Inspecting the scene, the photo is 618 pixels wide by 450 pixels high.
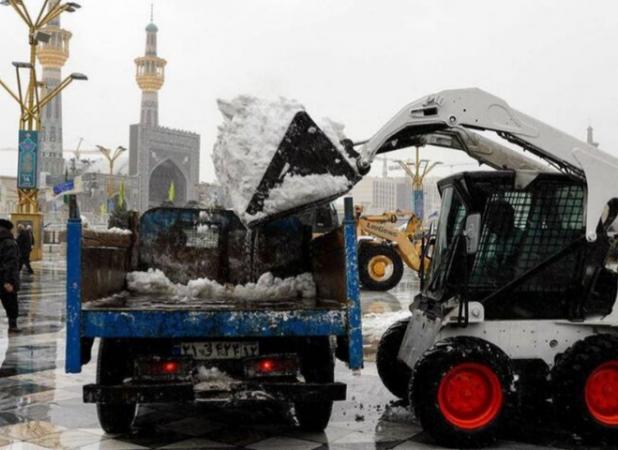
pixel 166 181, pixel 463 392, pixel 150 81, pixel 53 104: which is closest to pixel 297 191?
pixel 463 392

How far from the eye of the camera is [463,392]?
5.51 meters

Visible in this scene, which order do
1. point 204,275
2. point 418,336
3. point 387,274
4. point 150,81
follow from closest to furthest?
1. point 418,336
2. point 204,275
3. point 387,274
4. point 150,81

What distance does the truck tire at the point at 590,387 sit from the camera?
18.1 feet

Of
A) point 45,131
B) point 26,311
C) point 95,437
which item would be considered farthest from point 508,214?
point 45,131

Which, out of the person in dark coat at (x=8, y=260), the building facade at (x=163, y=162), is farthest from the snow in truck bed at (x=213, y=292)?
the building facade at (x=163, y=162)

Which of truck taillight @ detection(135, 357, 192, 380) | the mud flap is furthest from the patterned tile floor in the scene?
truck taillight @ detection(135, 357, 192, 380)

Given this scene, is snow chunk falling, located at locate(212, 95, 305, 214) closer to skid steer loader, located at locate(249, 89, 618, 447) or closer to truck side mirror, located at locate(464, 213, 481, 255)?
skid steer loader, located at locate(249, 89, 618, 447)

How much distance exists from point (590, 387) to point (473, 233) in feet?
4.66

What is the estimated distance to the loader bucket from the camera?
18.9 ft

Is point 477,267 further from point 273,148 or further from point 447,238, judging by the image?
point 273,148

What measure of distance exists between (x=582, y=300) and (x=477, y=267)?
840 millimetres

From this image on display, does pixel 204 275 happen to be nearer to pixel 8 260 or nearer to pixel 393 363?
pixel 393 363

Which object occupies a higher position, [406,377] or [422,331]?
[422,331]

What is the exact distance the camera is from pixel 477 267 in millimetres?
6082
